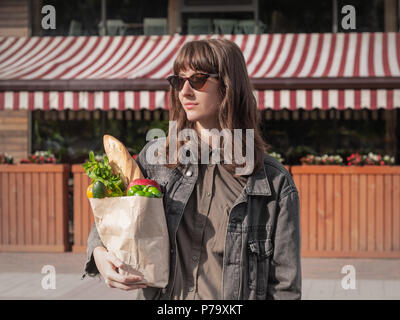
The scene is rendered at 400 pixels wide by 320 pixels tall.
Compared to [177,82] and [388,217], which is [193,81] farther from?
[388,217]

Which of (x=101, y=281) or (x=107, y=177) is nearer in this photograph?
(x=107, y=177)

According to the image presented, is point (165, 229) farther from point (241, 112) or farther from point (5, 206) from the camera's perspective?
point (5, 206)

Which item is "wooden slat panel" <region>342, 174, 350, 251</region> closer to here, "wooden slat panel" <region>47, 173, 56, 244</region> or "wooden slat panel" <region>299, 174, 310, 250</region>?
"wooden slat panel" <region>299, 174, 310, 250</region>

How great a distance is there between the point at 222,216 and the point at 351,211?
20.0 ft

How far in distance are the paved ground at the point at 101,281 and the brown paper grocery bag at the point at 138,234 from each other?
3.82 metres

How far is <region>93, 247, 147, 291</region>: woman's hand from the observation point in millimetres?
2082

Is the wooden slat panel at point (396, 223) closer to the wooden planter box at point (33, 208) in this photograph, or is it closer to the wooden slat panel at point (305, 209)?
the wooden slat panel at point (305, 209)

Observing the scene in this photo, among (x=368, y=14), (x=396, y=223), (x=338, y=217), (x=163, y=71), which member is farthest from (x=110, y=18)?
(x=396, y=223)

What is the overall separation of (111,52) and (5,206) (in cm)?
303

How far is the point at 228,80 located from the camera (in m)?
2.17

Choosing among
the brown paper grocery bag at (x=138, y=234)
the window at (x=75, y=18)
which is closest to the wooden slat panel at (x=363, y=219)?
the window at (x=75, y=18)

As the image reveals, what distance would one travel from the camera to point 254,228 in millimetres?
2156

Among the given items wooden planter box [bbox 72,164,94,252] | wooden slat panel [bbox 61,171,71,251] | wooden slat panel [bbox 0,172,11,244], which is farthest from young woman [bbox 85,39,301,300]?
wooden slat panel [bbox 0,172,11,244]
